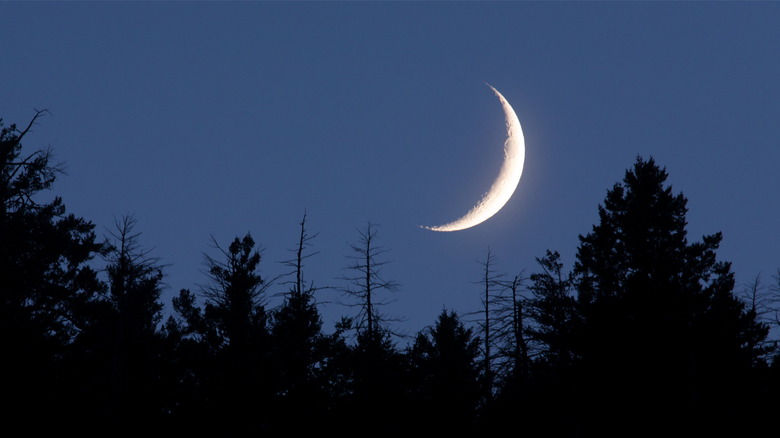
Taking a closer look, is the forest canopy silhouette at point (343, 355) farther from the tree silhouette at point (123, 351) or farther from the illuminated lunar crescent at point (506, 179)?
the illuminated lunar crescent at point (506, 179)

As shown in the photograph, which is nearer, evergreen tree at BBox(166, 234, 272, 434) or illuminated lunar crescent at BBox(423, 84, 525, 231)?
evergreen tree at BBox(166, 234, 272, 434)

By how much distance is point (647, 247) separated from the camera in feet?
123

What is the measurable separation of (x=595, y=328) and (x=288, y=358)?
11546 mm

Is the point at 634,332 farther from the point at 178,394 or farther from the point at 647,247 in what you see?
the point at 178,394

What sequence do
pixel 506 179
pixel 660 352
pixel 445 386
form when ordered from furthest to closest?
pixel 506 179 → pixel 445 386 → pixel 660 352

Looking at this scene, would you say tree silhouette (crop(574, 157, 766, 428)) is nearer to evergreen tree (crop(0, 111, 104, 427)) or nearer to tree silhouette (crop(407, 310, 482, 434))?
tree silhouette (crop(407, 310, 482, 434))

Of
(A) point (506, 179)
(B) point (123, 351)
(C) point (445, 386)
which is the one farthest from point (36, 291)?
(A) point (506, 179)

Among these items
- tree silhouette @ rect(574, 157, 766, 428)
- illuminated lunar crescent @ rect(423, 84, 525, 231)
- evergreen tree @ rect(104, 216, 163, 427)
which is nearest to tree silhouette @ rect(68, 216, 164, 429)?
evergreen tree @ rect(104, 216, 163, 427)

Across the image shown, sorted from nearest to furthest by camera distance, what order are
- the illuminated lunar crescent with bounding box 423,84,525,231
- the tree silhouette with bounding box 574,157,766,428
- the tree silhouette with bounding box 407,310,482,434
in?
1. the tree silhouette with bounding box 574,157,766,428
2. the tree silhouette with bounding box 407,310,482,434
3. the illuminated lunar crescent with bounding box 423,84,525,231

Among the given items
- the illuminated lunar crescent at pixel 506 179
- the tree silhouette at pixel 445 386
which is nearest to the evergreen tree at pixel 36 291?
the tree silhouette at pixel 445 386

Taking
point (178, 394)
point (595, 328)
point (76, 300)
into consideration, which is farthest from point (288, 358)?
point (595, 328)

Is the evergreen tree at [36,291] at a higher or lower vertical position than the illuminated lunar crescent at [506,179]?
lower

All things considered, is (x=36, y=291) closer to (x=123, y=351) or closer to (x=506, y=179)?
(x=123, y=351)

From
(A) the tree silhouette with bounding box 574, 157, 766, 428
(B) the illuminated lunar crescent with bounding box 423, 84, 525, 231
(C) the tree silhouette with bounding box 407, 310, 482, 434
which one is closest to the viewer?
(A) the tree silhouette with bounding box 574, 157, 766, 428
